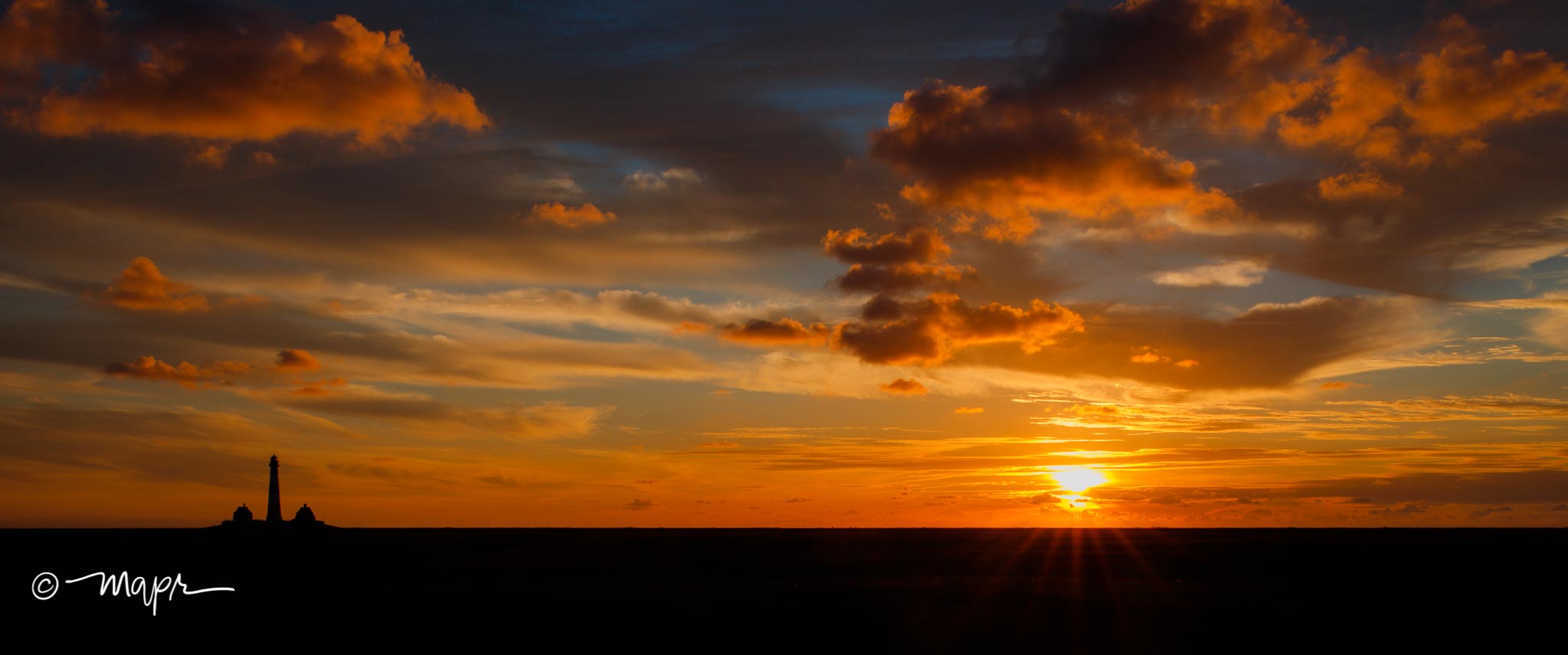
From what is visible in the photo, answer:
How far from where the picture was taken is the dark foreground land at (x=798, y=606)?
35219 millimetres

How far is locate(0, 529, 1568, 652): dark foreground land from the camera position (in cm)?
3522

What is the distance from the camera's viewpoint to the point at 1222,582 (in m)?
60.3

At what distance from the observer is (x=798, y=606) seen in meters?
45.8

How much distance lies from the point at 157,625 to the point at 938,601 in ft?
105

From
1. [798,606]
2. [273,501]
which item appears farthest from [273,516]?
[798,606]

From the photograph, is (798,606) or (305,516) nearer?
(798,606)

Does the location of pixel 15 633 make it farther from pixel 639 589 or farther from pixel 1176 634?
pixel 1176 634

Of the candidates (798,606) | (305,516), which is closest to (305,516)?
(305,516)

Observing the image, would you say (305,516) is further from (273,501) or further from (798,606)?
(798,606)

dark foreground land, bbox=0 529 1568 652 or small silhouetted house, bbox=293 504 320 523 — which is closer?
dark foreground land, bbox=0 529 1568 652

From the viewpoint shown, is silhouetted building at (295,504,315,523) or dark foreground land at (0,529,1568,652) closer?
dark foreground land at (0,529,1568,652)

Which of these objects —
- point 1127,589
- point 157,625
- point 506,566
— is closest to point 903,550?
point 506,566

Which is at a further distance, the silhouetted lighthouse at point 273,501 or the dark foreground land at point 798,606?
the silhouetted lighthouse at point 273,501

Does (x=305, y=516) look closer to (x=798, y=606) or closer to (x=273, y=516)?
Result: (x=273, y=516)
